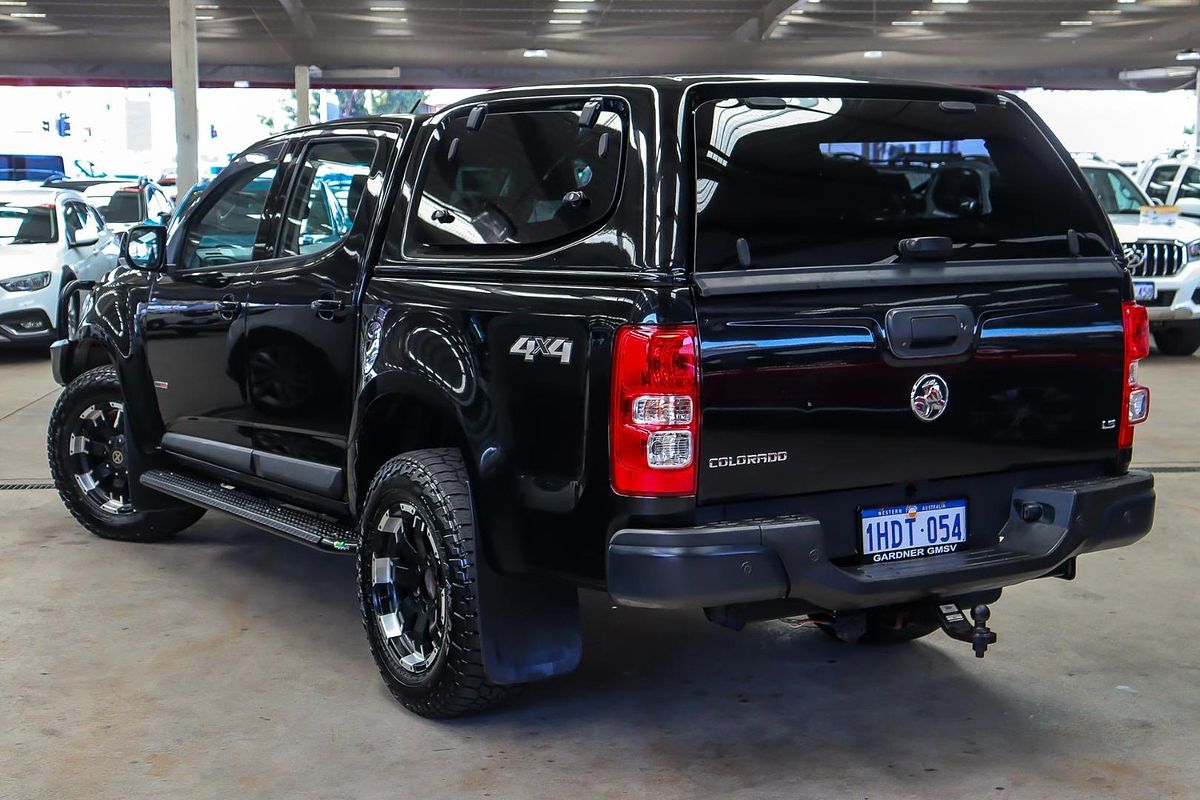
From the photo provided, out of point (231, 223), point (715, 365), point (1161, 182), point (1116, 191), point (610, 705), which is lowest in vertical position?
point (610, 705)

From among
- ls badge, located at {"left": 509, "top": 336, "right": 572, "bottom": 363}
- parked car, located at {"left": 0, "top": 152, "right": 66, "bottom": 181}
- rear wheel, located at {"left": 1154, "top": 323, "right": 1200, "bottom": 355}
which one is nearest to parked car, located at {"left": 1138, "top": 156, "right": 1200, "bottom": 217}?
rear wheel, located at {"left": 1154, "top": 323, "right": 1200, "bottom": 355}

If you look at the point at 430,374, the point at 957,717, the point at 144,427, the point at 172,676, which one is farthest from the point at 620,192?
the point at 144,427

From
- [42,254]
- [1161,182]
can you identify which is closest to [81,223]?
[42,254]

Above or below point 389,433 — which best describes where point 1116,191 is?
above

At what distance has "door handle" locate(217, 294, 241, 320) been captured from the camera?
5.18m

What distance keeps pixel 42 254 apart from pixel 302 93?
2979 cm

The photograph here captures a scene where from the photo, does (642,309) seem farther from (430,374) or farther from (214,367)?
(214,367)

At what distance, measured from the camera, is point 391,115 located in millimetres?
4770

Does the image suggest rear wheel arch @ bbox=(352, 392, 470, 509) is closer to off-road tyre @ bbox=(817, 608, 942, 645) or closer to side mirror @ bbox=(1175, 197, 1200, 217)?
off-road tyre @ bbox=(817, 608, 942, 645)

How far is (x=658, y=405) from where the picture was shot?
334 cm

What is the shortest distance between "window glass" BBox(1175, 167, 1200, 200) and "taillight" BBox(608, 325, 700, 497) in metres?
13.7

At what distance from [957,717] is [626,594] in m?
1.30

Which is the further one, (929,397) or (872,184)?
(872,184)

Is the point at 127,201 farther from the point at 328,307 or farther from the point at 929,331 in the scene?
the point at 929,331
